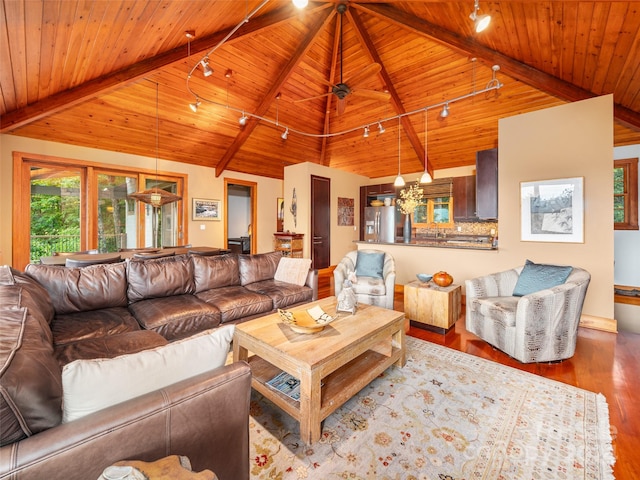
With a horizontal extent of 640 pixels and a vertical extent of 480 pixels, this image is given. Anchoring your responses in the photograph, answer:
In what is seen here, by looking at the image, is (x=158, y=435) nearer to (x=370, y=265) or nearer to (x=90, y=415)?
(x=90, y=415)

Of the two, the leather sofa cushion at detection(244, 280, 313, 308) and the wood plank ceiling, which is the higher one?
the wood plank ceiling

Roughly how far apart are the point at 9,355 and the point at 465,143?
6875 mm

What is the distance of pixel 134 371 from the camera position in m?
0.95

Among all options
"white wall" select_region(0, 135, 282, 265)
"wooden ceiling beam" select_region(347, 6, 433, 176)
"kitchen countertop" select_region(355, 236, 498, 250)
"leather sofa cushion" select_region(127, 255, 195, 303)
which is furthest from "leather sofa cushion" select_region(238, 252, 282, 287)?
"white wall" select_region(0, 135, 282, 265)

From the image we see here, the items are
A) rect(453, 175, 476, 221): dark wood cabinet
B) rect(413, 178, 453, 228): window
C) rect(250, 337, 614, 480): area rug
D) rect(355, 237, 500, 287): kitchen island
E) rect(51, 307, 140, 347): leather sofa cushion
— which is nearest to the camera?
rect(250, 337, 614, 480): area rug

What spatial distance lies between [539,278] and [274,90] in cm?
476

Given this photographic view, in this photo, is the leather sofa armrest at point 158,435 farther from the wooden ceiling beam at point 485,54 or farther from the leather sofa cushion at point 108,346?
the wooden ceiling beam at point 485,54

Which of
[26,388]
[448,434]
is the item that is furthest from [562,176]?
[26,388]

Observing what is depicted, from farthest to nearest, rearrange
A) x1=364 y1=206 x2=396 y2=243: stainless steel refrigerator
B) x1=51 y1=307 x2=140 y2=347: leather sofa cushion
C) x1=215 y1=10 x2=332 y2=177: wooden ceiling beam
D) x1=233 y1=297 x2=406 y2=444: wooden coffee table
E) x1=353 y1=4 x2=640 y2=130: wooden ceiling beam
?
1. x1=364 y1=206 x2=396 y2=243: stainless steel refrigerator
2. x1=215 y1=10 x2=332 y2=177: wooden ceiling beam
3. x1=353 y1=4 x2=640 y2=130: wooden ceiling beam
4. x1=51 y1=307 x2=140 y2=347: leather sofa cushion
5. x1=233 y1=297 x2=406 y2=444: wooden coffee table

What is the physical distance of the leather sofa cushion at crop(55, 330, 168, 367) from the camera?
1739 mm

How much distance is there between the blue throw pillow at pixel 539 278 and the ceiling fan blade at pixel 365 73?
2.81 m

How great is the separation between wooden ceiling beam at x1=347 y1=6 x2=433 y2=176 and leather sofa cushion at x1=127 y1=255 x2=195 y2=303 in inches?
146

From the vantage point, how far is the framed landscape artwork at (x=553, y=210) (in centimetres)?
355

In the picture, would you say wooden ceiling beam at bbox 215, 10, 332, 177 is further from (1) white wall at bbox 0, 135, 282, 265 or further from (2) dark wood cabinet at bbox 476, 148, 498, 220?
(2) dark wood cabinet at bbox 476, 148, 498, 220
